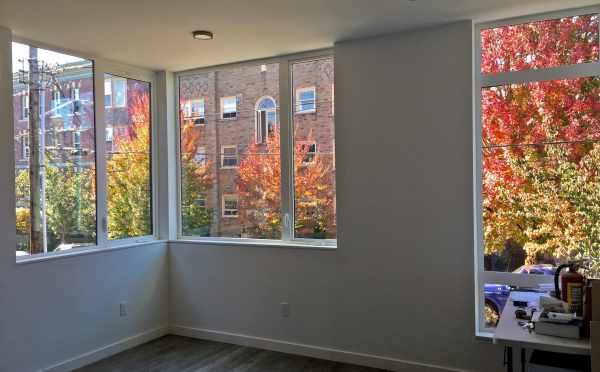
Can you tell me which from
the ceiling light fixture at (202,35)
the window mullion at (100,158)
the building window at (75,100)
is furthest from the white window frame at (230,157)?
the building window at (75,100)

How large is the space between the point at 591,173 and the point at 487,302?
3.89 feet

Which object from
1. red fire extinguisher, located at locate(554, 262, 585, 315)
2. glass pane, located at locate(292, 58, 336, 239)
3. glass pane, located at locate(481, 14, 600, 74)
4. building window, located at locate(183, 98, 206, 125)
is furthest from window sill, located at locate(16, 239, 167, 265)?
red fire extinguisher, located at locate(554, 262, 585, 315)

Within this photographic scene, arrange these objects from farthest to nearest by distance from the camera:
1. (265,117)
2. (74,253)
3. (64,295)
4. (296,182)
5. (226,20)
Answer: (265,117), (296,182), (74,253), (64,295), (226,20)

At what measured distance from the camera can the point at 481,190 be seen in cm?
363

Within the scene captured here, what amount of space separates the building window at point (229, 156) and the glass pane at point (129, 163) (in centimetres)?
82

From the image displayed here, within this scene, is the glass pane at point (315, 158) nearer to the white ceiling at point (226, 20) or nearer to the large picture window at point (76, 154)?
the white ceiling at point (226, 20)

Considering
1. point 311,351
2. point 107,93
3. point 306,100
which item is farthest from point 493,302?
point 107,93

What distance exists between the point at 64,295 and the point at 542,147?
154 inches

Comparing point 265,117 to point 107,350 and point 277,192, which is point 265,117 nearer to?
point 277,192

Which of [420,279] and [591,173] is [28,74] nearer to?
[420,279]

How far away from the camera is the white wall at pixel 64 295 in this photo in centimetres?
354

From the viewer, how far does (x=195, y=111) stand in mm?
4992

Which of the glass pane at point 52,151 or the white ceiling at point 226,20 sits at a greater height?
the white ceiling at point 226,20

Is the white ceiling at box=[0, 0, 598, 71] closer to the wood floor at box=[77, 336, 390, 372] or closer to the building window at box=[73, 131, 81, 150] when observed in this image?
the building window at box=[73, 131, 81, 150]
